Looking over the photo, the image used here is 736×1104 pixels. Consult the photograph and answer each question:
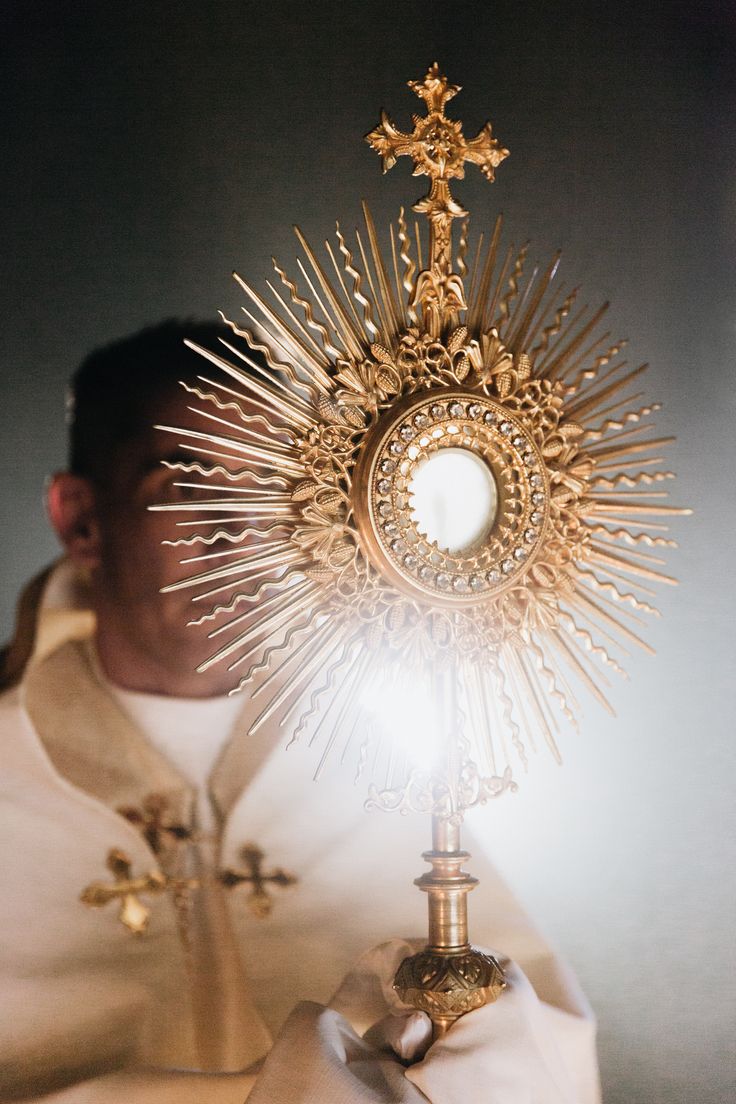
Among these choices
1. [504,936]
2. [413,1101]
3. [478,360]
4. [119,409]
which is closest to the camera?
[413,1101]

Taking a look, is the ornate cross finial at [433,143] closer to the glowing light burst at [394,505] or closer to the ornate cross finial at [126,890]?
the glowing light burst at [394,505]

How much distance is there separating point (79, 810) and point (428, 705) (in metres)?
0.52

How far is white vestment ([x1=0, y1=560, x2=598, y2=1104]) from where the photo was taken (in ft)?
5.28

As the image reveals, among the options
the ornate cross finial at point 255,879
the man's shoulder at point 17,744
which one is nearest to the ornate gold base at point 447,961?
the ornate cross finial at point 255,879

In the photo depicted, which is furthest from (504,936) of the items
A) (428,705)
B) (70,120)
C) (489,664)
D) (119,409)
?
(70,120)

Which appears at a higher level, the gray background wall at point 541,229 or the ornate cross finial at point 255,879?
the gray background wall at point 541,229

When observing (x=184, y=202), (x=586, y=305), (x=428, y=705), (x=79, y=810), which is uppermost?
(x=184, y=202)

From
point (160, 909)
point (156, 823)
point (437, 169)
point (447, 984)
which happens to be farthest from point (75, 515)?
point (447, 984)

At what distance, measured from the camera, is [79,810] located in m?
1.64

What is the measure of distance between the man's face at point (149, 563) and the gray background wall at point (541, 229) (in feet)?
0.30

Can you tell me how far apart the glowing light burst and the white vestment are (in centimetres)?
Result: 13

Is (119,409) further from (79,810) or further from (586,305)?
(586,305)

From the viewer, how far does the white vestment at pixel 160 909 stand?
161 cm

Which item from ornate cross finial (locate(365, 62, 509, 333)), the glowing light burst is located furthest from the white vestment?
ornate cross finial (locate(365, 62, 509, 333))
